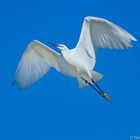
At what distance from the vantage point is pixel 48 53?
57.5ft

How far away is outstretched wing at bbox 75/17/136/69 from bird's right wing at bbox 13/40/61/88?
977mm

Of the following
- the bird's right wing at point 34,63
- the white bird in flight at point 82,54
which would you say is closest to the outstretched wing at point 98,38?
the white bird in flight at point 82,54

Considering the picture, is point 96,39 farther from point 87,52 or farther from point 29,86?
point 29,86

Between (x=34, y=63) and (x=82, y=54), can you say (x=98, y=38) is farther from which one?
(x=34, y=63)

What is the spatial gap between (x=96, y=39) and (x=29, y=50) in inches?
82.3

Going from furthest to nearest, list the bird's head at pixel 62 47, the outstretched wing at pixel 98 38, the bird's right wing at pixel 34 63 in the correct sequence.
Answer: the bird's right wing at pixel 34 63
the bird's head at pixel 62 47
the outstretched wing at pixel 98 38

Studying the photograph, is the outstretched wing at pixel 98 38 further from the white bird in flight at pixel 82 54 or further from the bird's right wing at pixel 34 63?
the bird's right wing at pixel 34 63

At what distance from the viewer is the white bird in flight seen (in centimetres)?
1628

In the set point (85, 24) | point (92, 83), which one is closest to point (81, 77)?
point (92, 83)

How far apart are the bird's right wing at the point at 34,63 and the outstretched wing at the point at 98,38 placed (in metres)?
0.98

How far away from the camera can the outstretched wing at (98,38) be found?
635 inches

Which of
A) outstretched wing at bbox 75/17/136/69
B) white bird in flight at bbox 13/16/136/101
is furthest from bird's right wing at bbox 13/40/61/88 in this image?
outstretched wing at bbox 75/17/136/69

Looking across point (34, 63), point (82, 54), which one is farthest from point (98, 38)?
point (34, 63)

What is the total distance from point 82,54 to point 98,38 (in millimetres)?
608
